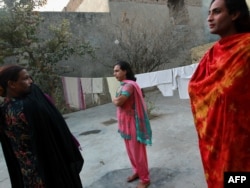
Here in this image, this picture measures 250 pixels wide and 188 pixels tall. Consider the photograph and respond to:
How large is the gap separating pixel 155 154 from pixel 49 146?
2609 millimetres

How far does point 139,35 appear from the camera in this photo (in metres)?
8.73

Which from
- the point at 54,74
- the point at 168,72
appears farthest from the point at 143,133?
the point at 54,74

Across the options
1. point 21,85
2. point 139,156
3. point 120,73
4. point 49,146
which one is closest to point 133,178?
point 139,156

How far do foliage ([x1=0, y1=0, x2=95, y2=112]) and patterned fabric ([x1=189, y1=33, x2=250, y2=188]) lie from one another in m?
Answer: 7.43

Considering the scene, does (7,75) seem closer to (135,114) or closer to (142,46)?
(135,114)

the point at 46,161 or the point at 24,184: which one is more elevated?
the point at 46,161

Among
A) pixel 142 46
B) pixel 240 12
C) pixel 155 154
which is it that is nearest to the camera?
pixel 240 12

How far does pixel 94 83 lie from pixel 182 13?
20.2ft

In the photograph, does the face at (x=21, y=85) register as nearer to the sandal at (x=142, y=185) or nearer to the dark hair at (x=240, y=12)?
the dark hair at (x=240, y=12)

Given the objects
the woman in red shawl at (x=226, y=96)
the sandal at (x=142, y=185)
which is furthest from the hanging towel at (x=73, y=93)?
the woman in red shawl at (x=226, y=96)

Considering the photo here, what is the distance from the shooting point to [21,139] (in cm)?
188

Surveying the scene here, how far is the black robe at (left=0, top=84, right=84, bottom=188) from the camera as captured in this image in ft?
6.05

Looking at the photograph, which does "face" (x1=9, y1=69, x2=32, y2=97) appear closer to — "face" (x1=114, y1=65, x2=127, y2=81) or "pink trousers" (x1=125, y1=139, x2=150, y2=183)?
"face" (x1=114, y1=65, x2=127, y2=81)

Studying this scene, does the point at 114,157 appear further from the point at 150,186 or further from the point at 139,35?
the point at 139,35
